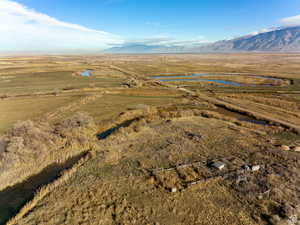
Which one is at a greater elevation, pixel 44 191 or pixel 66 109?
pixel 44 191

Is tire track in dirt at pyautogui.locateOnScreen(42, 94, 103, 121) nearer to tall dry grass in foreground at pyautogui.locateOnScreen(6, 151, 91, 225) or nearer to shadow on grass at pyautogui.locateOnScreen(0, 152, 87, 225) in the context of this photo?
shadow on grass at pyautogui.locateOnScreen(0, 152, 87, 225)

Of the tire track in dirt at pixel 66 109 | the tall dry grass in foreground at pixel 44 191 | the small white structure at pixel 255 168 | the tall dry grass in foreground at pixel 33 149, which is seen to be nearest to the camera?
the tall dry grass in foreground at pixel 44 191

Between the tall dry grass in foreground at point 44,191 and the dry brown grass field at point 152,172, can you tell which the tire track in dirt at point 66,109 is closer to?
the dry brown grass field at point 152,172

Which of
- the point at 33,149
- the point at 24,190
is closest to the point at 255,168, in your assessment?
the point at 24,190

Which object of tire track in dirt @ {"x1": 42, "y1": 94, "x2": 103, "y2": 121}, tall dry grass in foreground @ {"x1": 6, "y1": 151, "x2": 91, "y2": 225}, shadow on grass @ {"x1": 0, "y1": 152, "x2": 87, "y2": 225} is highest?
tall dry grass in foreground @ {"x1": 6, "y1": 151, "x2": 91, "y2": 225}

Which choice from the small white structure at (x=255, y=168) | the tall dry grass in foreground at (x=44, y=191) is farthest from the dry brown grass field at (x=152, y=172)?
the small white structure at (x=255, y=168)

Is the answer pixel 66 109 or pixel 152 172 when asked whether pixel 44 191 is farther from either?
pixel 66 109

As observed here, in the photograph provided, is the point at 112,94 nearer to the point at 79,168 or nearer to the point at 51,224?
the point at 79,168

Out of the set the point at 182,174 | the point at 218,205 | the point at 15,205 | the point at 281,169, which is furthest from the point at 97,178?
the point at 281,169

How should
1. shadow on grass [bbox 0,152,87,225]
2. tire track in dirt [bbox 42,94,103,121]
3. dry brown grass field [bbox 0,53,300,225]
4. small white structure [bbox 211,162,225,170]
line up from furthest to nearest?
tire track in dirt [bbox 42,94,103,121], small white structure [bbox 211,162,225,170], shadow on grass [bbox 0,152,87,225], dry brown grass field [bbox 0,53,300,225]

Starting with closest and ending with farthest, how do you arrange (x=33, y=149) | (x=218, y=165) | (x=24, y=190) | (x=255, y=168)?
(x=24, y=190)
(x=255, y=168)
(x=218, y=165)
(x=33, y=149)

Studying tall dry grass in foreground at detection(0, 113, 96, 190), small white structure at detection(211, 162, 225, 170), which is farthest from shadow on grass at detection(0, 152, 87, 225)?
small white structure at detection(211, 162, 225, 170)
